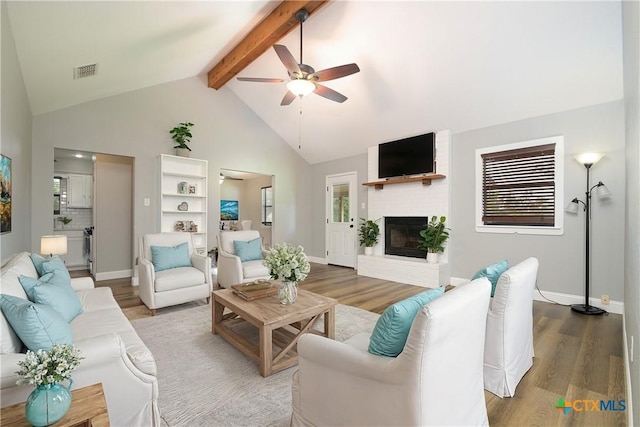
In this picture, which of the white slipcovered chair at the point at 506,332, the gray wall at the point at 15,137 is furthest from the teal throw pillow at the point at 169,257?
the white slipcovered chair at the point at 506,332

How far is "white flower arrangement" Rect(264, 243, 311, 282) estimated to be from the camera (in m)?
2.45

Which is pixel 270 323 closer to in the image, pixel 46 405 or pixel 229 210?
pixel 46 405

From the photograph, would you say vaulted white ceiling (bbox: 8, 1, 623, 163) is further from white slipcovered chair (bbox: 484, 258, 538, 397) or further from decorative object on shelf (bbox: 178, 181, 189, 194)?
white slipcovered chair (bbox: 484, 258, 538, 397)

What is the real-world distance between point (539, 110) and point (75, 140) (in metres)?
6.81

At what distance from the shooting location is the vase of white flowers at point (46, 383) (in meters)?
1.01

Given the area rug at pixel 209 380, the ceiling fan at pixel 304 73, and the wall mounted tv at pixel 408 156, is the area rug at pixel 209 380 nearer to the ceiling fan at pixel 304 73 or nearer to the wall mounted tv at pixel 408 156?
the ceiling fan at pixel 304 73

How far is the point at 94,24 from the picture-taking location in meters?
2.64

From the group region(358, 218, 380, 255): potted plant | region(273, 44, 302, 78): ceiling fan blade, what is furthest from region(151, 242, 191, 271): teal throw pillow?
region(358, 218, 380, 255): potted plant

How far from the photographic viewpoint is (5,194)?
269 centimetres

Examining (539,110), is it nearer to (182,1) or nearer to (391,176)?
(391,176)

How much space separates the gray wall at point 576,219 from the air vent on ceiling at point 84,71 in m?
5.37

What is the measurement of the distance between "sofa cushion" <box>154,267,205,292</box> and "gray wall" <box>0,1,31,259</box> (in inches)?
52.9

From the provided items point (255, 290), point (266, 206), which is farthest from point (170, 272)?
point (266, 206)

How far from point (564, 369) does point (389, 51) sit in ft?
13.0
